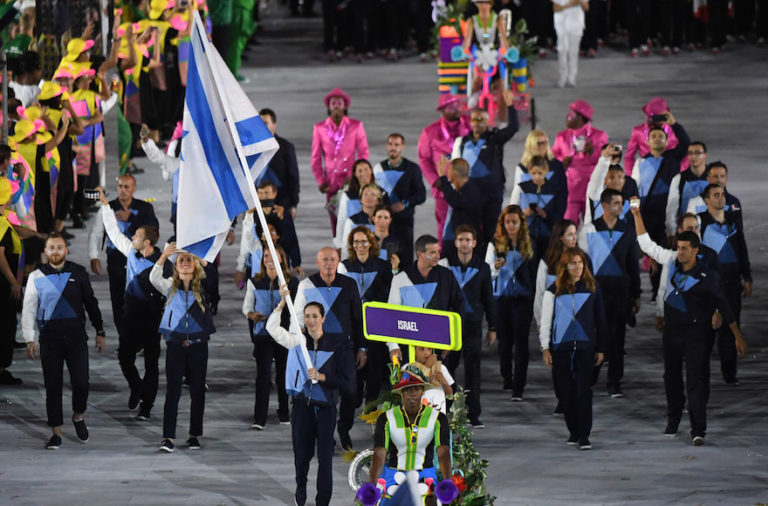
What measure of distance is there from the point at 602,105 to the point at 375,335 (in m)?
17.1

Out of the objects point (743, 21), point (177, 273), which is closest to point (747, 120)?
point (743, 21)

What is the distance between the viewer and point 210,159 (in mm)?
13148

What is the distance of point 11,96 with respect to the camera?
19.6m

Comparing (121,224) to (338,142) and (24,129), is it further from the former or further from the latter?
(338,142)

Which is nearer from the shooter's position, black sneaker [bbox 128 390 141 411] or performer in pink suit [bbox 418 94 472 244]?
black sneaker [bbox 128 390 141 411]

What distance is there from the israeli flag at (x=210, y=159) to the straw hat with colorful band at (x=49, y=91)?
6.52 metres

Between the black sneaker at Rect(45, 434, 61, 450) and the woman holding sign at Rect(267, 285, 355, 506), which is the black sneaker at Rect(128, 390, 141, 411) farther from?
the woman holding sign at Rect(267, 285, 355, 506)

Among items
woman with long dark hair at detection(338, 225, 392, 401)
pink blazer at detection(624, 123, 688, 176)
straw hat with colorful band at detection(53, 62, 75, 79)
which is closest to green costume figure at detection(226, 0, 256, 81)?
straw hat with colorful band at detection(53, 62, 75, 79)

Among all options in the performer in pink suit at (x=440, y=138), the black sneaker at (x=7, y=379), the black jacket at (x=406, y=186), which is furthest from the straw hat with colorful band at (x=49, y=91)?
the performer in pink suit at (x=440, y=138)

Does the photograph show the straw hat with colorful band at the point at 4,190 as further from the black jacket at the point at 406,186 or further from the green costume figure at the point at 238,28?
the green costume figure at the point at 238,28

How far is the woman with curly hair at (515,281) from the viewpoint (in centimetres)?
1628

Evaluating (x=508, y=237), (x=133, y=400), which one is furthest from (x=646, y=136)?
(x=133, y=400)

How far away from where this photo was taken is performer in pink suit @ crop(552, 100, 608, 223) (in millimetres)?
19547

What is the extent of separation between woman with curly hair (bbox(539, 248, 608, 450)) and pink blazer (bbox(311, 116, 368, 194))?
519 centimetres
